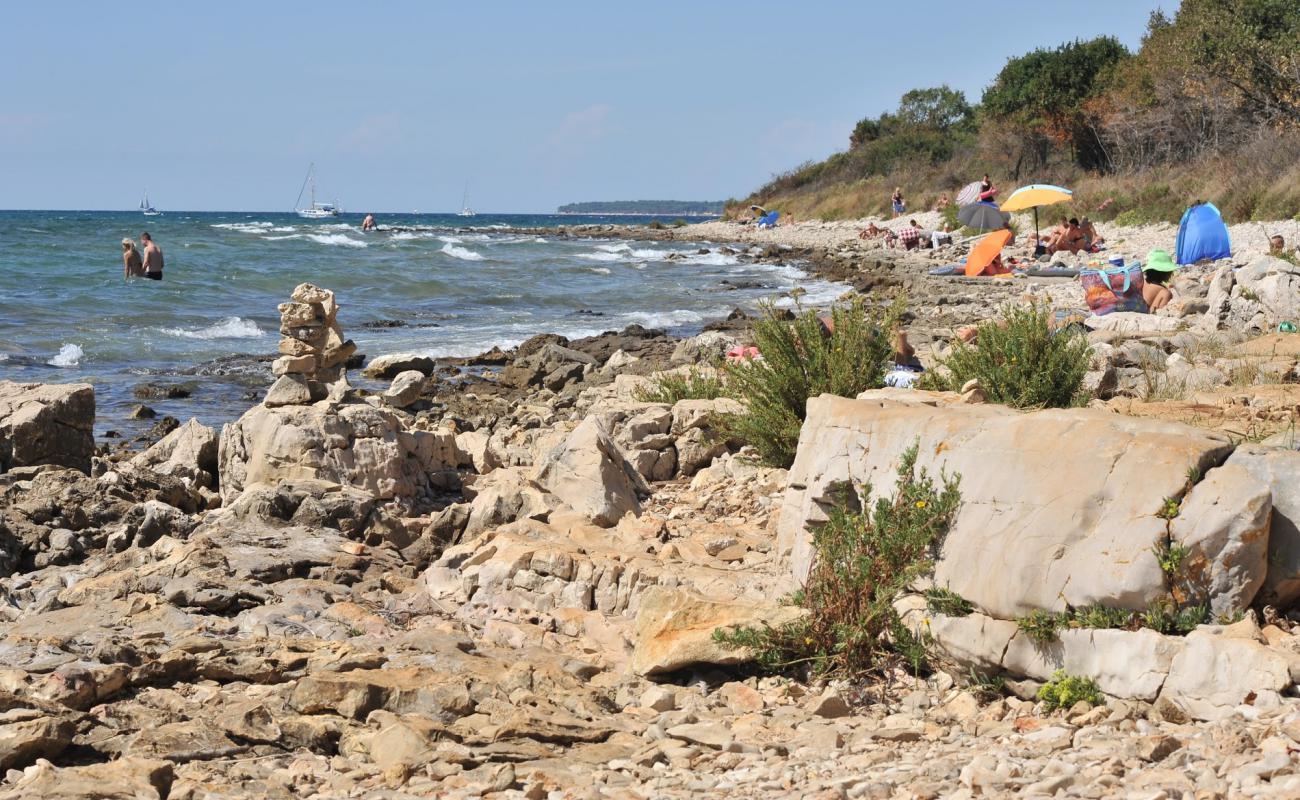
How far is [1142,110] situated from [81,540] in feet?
126

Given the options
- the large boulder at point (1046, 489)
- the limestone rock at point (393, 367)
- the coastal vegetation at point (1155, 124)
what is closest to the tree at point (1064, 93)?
the coastal vegetation at point (1155, 124)

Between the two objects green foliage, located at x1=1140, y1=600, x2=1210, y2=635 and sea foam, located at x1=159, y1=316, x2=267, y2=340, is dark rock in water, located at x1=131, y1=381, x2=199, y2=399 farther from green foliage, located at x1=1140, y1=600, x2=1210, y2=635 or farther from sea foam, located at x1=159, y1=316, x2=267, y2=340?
green foliage, located at x1=1140, y1=600, x2=1210, y2=635

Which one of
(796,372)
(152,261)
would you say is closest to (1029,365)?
(796,372)

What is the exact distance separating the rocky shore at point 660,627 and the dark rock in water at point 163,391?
7169 millimetres

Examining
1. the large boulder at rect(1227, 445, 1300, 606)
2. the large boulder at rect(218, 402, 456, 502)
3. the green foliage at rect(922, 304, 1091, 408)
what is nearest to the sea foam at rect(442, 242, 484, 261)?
the large boulder at rect(218, 402, 456, 502)

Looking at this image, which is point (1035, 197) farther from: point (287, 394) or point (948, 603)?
point (948, 603)

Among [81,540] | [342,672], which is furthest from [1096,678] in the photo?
[81,540]

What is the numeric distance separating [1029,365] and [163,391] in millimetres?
11826

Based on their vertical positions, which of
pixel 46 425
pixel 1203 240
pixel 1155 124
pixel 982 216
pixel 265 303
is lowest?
pixel 46 425

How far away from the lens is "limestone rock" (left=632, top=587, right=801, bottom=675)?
5.37m

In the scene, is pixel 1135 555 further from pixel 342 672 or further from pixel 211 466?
pixel 211 466

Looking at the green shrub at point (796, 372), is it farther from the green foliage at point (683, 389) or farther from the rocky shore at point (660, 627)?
the green foliage at point (683, 389)

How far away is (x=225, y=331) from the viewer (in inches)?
894

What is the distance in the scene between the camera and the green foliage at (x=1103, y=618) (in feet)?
15.1
